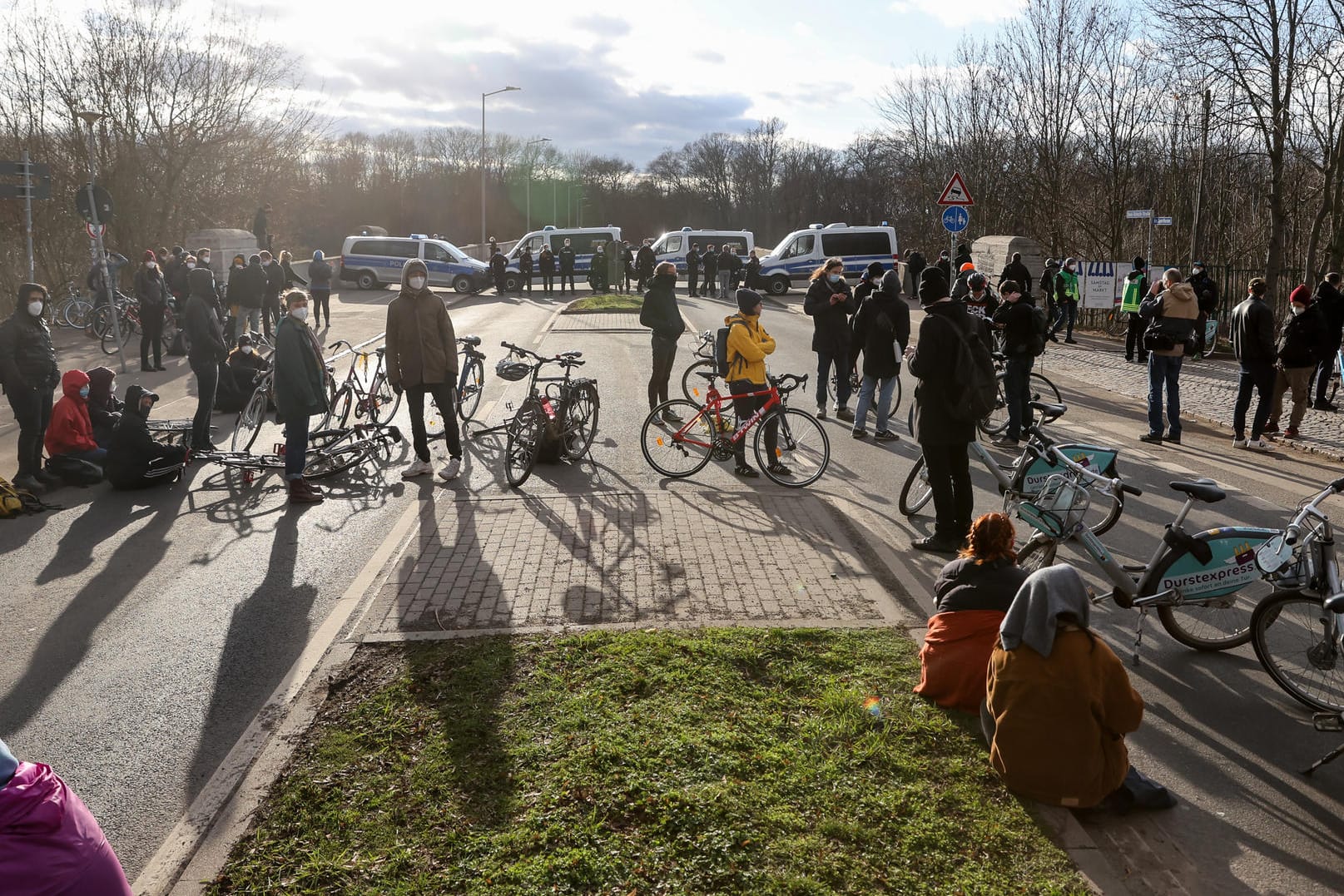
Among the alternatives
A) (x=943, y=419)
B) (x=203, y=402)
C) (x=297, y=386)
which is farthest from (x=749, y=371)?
(x=203, y=402)

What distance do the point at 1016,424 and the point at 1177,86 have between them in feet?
61.8

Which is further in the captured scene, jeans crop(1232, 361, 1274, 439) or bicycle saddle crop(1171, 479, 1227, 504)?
jeans crop(1232, 361, 1274, 439)

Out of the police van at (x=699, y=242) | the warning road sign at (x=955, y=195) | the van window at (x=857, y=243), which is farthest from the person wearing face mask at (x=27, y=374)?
the police van at (x=699, y=242)

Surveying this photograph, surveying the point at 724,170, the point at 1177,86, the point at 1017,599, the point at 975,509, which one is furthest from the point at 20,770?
the point at 724,170

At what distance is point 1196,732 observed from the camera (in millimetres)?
4852

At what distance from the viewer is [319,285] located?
2473 centimetres

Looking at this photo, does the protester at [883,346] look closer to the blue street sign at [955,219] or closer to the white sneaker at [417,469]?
the white sneaker at [417,469]

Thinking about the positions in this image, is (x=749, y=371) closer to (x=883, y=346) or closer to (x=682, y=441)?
(x=682, y=441)

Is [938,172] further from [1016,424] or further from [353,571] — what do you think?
[353,571]

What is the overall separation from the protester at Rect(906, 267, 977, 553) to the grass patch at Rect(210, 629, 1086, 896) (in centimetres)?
220

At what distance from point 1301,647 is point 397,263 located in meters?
35.6

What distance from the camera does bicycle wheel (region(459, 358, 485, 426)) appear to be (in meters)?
12.6

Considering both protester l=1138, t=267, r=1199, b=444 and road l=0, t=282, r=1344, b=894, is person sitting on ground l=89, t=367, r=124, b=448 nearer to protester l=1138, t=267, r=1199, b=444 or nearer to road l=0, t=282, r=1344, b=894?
road l=0, t=282, r=1344, b=894

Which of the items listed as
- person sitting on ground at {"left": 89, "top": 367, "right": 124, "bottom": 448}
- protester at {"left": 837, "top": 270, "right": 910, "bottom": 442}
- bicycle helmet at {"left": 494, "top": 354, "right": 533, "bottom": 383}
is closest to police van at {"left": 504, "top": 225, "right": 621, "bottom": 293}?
protester at {"left": 837, "top": 270, "right": 910, "bottom": 442}
